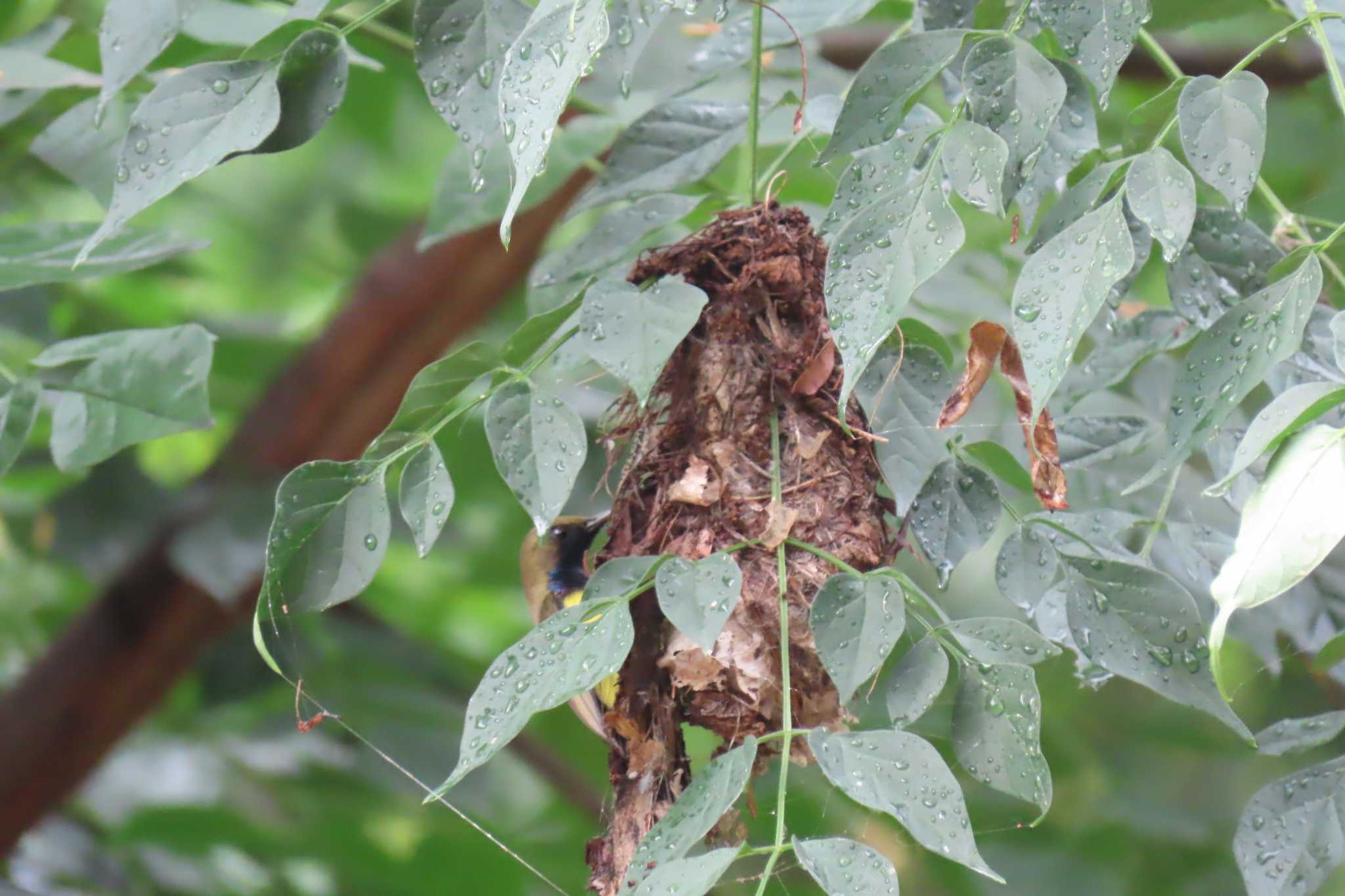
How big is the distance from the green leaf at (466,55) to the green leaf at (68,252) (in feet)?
1.41

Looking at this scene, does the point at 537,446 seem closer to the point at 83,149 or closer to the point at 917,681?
the point at 917,681

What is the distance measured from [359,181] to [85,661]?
4.16 ft

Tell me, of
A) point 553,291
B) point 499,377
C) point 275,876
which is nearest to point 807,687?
point 499,377

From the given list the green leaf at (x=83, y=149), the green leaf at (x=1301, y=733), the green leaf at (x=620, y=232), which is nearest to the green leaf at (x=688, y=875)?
the green leaf at (x=1301, y=733)

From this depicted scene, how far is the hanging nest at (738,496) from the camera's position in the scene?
0.88 metres

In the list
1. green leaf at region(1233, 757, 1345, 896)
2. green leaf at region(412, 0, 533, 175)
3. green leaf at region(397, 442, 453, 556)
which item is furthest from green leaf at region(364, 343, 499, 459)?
green leaf at region(1233, 757, 1345, 896)

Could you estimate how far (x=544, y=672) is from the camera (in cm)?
71

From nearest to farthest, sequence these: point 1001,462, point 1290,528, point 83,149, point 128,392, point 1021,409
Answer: point 1290,528 → point 1021,409 → point 1001,462 → point 128,392 → point 83,149

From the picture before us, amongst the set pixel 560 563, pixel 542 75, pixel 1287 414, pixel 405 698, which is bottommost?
pixel 405 698

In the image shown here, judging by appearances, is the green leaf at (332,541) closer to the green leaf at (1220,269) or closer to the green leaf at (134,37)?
the green leaf at (134,37)

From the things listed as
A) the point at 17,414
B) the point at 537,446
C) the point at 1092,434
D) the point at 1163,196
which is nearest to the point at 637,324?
the point at 537,446

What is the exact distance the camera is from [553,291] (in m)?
1.27

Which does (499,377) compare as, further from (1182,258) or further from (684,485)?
(1182,258)

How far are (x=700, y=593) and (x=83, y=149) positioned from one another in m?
0.88
